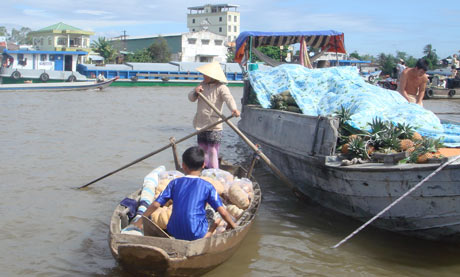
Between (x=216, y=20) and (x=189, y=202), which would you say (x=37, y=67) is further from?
(x=216, y=20)

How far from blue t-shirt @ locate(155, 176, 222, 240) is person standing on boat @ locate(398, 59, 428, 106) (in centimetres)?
460

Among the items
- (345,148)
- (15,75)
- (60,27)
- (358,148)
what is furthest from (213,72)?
(60,27)

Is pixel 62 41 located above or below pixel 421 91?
above

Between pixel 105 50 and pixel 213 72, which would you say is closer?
pixel 213 72

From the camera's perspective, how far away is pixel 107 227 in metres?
5.80

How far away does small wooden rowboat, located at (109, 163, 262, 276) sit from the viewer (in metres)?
3.65

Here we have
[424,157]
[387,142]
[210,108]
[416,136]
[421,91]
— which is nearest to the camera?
[424,157]

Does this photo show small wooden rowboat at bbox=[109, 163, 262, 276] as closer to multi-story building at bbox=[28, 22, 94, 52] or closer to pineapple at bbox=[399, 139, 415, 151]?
pineapple at bbox=[399, 139, 415, 151]

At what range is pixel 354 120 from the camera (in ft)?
18.4

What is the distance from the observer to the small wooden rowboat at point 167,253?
365 cm

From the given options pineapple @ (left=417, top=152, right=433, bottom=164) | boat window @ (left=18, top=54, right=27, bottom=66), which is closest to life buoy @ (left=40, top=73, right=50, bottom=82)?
boat window @ (left=18, top=54, right=27, bottom=66)

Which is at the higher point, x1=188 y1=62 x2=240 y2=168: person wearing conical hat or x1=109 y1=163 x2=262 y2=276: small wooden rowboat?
x1=188 y1=62 x2=240 y2=168: person wearing conical hat

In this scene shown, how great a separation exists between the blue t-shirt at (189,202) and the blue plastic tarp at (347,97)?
7.89 feet

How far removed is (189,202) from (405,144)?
8.13 ft
